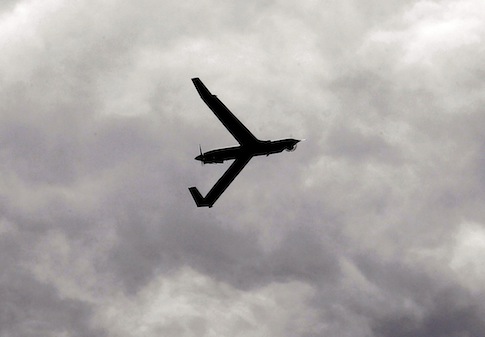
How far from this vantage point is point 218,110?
9450 cm

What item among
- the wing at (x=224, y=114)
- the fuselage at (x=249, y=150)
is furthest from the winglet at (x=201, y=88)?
the fuselage at (x=249, y=150)

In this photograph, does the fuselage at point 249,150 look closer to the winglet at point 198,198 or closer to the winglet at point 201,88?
the winglet at point 201,88

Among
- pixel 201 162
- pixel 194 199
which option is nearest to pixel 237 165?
pixel 201 162

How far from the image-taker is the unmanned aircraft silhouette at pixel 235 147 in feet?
309

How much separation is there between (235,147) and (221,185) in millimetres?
8205

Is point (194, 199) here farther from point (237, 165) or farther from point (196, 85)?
point (196, 85)

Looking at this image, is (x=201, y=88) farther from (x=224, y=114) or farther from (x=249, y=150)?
(x=249, y=150)

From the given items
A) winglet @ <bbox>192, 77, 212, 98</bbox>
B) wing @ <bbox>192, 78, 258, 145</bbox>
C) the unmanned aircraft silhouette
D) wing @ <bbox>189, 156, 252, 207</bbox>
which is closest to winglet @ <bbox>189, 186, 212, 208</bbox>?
wing @ <bbox>189, 156, 252, 207</bbox>

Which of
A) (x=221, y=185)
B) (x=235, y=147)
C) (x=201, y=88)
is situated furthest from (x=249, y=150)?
(x=201, y=88)

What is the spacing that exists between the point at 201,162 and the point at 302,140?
687 inches

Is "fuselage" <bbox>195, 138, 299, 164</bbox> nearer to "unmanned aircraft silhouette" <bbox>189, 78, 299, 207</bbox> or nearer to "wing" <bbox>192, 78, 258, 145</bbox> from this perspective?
"unmanned aircraft silhouette" <bbox>189, 78, 299, 207</bbox>

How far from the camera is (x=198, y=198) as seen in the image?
106 m

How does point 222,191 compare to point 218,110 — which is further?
point 222,191

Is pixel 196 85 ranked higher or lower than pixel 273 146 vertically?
higher
